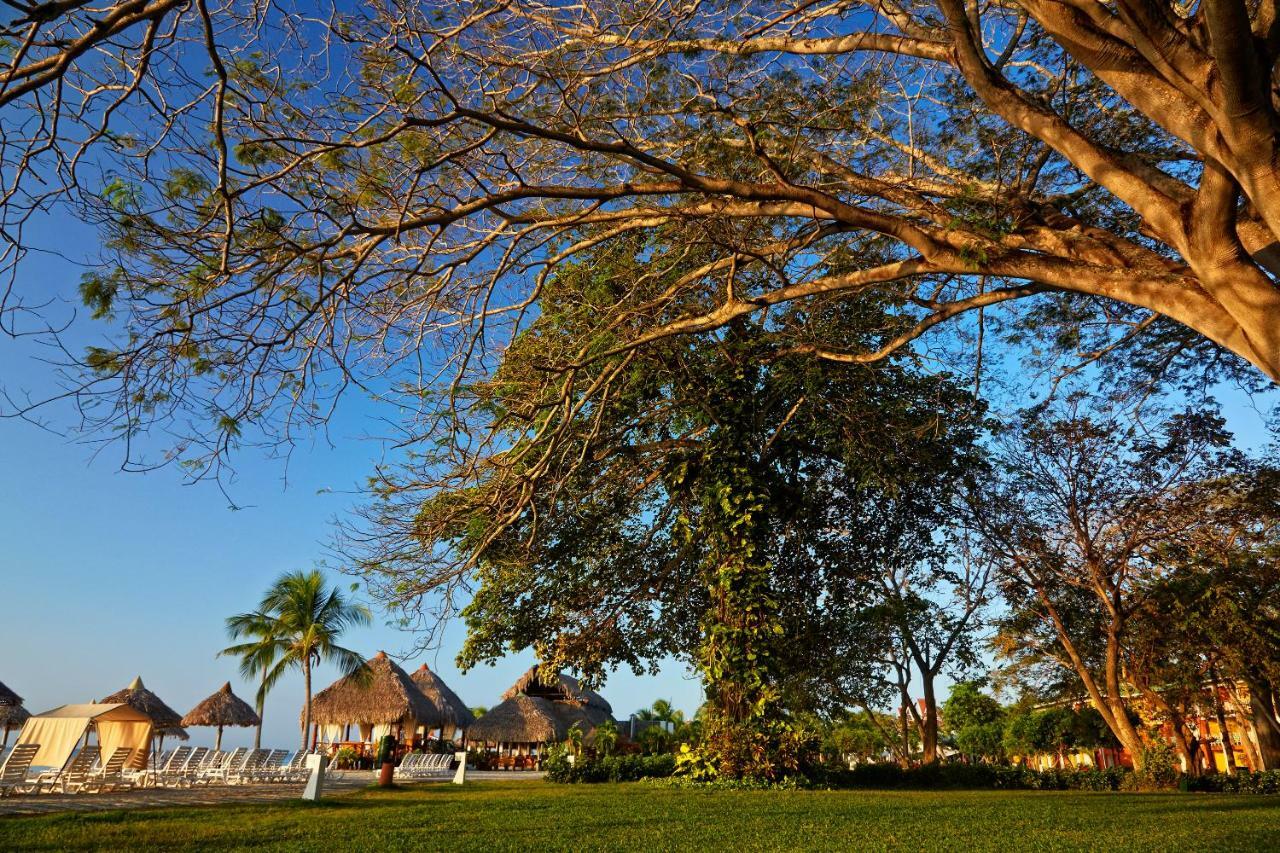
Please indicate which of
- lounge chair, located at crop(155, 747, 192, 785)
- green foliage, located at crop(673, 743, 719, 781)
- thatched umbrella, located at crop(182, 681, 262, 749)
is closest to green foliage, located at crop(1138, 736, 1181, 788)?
green foliage, located at crop(673, 743, 719, 781)

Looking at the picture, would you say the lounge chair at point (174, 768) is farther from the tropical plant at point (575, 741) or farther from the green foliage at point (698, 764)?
the green foliage at point (698, 764)

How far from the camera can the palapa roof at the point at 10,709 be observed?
22703 mm

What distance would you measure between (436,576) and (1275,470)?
16.5m

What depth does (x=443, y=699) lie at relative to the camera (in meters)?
35.0

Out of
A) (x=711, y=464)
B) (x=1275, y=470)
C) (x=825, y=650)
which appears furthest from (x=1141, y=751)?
(x=711, y=464)

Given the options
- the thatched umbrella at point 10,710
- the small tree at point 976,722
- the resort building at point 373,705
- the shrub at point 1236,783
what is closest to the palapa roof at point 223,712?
the resort building at point 373,705

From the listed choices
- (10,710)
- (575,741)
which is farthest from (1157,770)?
(10,710)

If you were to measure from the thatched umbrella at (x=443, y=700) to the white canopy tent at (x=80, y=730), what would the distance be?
51.0 feet

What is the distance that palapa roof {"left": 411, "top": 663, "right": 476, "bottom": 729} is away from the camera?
3388cm

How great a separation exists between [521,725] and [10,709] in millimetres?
17389

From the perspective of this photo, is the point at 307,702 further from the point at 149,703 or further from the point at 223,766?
the point at 223,766

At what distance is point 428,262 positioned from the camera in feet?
27.2

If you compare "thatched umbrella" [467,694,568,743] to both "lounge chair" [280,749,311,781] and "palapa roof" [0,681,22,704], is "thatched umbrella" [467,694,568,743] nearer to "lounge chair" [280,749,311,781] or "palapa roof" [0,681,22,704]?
Answer: "lounge chair" [280,749,311,781]

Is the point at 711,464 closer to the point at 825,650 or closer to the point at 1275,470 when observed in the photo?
the point at 825,650
